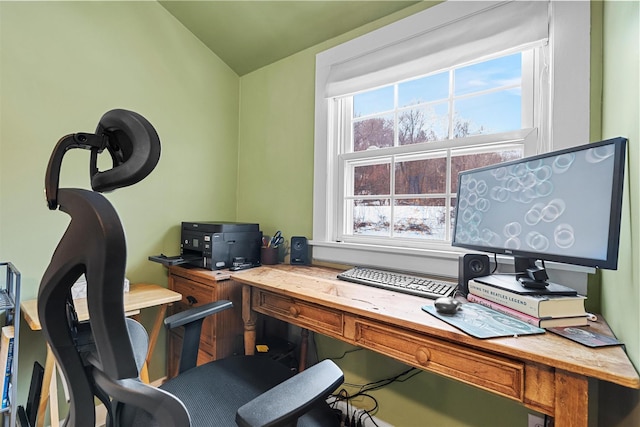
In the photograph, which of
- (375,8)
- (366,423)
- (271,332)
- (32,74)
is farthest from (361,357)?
(32,74)

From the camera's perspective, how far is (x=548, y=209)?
38.9 inches

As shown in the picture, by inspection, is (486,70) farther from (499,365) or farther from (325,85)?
(499,365)

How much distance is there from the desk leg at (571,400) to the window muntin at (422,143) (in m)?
0.88

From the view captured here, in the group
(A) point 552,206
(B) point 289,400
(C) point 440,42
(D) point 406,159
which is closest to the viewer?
(B) point 289,400

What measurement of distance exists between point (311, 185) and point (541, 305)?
4.69 ft

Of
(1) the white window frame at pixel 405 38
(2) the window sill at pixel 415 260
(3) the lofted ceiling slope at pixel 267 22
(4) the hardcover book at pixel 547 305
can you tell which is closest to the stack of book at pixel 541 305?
(4) the hardcover book at pixel 547 305

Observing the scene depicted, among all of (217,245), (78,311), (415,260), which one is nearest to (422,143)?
(415,260)

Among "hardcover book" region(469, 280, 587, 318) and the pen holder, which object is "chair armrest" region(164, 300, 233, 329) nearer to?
the pen holder

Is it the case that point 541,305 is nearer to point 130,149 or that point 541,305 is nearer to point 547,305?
point 547,305

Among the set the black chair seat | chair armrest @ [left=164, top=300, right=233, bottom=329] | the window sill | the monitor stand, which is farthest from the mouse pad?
chair armrest @ [left=164, top=300, right=233, bottom=329]

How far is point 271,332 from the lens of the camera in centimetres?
204

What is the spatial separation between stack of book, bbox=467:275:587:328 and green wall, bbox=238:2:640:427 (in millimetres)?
101

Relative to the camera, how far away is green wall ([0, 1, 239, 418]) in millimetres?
1493

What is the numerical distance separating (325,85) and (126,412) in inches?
74.0
